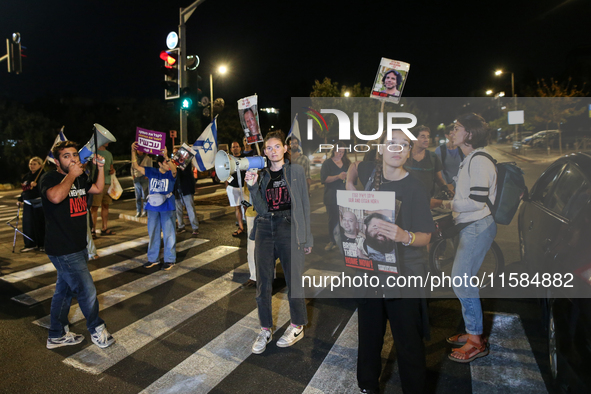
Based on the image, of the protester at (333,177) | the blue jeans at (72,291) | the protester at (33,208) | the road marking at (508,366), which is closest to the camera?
the road marking at (508,366)

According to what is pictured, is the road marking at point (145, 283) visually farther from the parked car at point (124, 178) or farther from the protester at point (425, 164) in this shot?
the parked car at point (124, 178)

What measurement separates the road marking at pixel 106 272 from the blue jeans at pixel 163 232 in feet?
1.64

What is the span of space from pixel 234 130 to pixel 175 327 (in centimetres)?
4025

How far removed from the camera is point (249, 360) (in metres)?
3.68

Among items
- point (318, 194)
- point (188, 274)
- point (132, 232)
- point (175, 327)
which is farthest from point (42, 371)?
point (318, 194)

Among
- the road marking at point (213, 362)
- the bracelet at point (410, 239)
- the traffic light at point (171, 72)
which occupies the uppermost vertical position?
the traffic light at point (171, 72)

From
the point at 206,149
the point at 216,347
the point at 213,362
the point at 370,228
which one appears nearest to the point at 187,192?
the point at 206,149

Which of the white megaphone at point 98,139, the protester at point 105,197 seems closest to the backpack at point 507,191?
the white megaphone at point 98,139

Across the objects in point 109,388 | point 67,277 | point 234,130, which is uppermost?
point 234,130

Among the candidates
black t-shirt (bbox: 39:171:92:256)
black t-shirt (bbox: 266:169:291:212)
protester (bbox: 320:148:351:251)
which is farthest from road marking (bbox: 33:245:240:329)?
black t-shirt (bbox: 266:169:291:212)

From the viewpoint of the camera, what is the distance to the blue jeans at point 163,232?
6520 mm

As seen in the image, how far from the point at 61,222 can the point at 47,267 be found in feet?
12.3

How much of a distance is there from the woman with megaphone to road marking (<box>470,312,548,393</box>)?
63.8 inches

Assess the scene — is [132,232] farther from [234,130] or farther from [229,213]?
[234,130]
